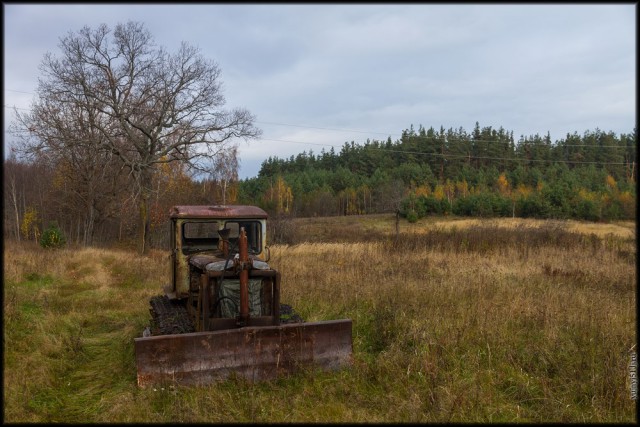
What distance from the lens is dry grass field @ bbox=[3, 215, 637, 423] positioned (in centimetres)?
429

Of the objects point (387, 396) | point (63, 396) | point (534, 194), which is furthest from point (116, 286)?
point (534, 194)

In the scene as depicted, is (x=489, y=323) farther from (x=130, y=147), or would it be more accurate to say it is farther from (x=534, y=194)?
(x=534, y=194)

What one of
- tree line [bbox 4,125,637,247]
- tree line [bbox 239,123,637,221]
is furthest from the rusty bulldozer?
tree line [bbox 239,123,637,221]

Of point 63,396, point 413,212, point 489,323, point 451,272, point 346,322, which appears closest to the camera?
point 63,396

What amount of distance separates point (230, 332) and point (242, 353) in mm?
283

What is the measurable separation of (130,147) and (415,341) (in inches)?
975

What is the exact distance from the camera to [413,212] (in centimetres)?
5275

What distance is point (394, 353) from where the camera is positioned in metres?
5.60

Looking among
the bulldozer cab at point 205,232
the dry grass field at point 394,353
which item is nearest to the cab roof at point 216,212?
the bulldozer cab at point 205,232

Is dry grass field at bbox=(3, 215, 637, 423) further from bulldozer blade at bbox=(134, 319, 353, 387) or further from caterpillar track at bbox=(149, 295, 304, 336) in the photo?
caterpillar track at bbox=(149, 295, 304, 336)

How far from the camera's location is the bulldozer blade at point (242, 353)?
4.74 metres

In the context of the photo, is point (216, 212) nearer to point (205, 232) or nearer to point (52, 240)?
point (205, 232)

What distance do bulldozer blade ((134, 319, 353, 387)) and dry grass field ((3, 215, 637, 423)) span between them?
A: 0.16 metres

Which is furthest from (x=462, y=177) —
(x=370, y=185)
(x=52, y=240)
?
(x=52, y=240)
